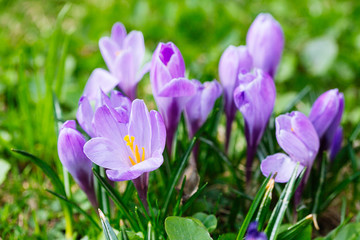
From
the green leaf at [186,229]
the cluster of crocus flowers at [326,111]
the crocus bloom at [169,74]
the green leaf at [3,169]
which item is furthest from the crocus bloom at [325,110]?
the green leaf at [3,169]

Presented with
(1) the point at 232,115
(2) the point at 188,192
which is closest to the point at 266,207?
(2) the point at 188,192

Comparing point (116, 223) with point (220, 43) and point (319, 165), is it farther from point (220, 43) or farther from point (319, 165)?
point (220, 43)

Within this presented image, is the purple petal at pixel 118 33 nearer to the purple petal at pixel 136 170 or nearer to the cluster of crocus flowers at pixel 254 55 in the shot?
the cluster of crocus flowers at pixel 254 55

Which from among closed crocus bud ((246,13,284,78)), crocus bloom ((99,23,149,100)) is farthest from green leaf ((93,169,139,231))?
closed crocus bud ((246,13,284,78))

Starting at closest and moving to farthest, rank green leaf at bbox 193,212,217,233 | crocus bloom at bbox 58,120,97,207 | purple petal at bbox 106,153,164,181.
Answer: purple petal at bbox 106,153,164,181
crocus bloom at bbox 58,120,97,207
green leaf at bbox 193,212,217,233

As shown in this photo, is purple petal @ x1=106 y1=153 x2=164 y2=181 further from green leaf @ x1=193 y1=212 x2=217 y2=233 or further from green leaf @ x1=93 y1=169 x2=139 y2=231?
green leaf @ x1=193 y1=212 x2=217 y2=233
